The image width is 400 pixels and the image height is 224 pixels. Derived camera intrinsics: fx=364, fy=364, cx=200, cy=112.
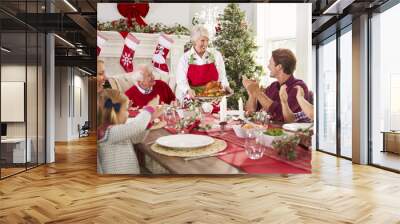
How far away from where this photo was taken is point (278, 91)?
18.4 feet

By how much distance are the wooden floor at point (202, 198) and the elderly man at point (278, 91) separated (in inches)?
41.8

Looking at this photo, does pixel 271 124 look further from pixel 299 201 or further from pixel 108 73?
pixel 108 73

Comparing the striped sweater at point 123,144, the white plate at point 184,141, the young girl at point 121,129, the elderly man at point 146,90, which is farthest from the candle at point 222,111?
the striped sweater at point 123,144

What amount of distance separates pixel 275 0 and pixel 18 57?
195 inches

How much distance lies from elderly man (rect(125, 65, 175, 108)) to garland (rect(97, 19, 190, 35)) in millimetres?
582

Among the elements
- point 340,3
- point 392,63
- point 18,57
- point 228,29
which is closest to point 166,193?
point 228,29

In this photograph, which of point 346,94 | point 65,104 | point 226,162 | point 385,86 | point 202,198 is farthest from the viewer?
point 65,104

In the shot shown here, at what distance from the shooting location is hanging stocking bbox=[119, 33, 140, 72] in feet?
18.3

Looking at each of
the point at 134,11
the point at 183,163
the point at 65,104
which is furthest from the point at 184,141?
the point at 65,104

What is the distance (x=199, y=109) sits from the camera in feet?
18.4

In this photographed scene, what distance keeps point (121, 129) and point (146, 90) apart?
710mm

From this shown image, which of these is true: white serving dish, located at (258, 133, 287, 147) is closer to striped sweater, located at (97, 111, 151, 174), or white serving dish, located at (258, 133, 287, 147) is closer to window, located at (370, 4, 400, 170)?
striped sweater, located at (97, 111, 151, 174)

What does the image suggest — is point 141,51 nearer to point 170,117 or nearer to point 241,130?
point 170,117

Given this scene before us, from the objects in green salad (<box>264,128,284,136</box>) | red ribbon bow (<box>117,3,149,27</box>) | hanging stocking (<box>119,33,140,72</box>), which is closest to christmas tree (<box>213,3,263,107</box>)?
green salad (<box>264,128,284,136</box>)
